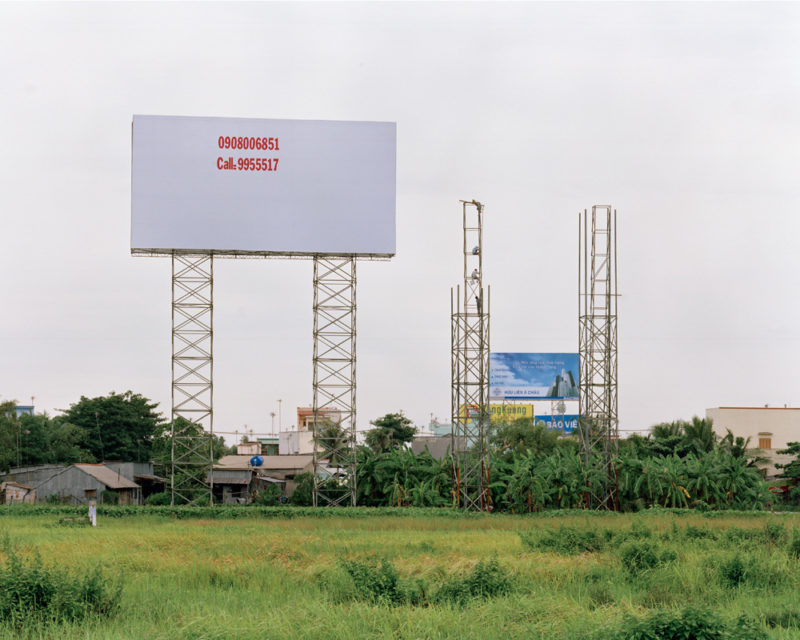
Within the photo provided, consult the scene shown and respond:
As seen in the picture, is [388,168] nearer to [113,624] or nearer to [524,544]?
[524,544]

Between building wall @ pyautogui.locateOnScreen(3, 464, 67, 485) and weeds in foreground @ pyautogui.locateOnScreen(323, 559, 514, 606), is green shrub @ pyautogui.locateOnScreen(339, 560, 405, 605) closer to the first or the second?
weeds in foreground @ pyautogui.locateOnScreen(323, 559, 514, 606)

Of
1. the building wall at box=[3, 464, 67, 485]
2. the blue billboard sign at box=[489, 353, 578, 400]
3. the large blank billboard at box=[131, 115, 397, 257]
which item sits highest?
the large blank billboard at box=[131, 115, 397, 257]

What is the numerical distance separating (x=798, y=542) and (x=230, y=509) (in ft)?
69.7

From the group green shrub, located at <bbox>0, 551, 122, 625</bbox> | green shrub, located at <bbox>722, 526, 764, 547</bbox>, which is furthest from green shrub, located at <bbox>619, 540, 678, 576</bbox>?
green shrub, located at <bbox>0, 551, 122, 625</bbox>

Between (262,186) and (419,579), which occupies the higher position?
(262,186)

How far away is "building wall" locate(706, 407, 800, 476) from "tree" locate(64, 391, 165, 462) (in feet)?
117

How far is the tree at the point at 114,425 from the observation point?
61.1 metres

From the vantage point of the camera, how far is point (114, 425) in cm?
6172

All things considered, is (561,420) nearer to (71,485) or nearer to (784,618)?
(71,485)

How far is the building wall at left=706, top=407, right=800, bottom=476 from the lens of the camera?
58.8 metres

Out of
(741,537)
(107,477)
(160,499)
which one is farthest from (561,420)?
(741,537)

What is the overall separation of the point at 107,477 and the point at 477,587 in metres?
31.7

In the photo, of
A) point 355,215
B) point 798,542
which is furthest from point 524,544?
point 355,215

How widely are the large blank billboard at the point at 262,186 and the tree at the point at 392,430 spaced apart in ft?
63.1
